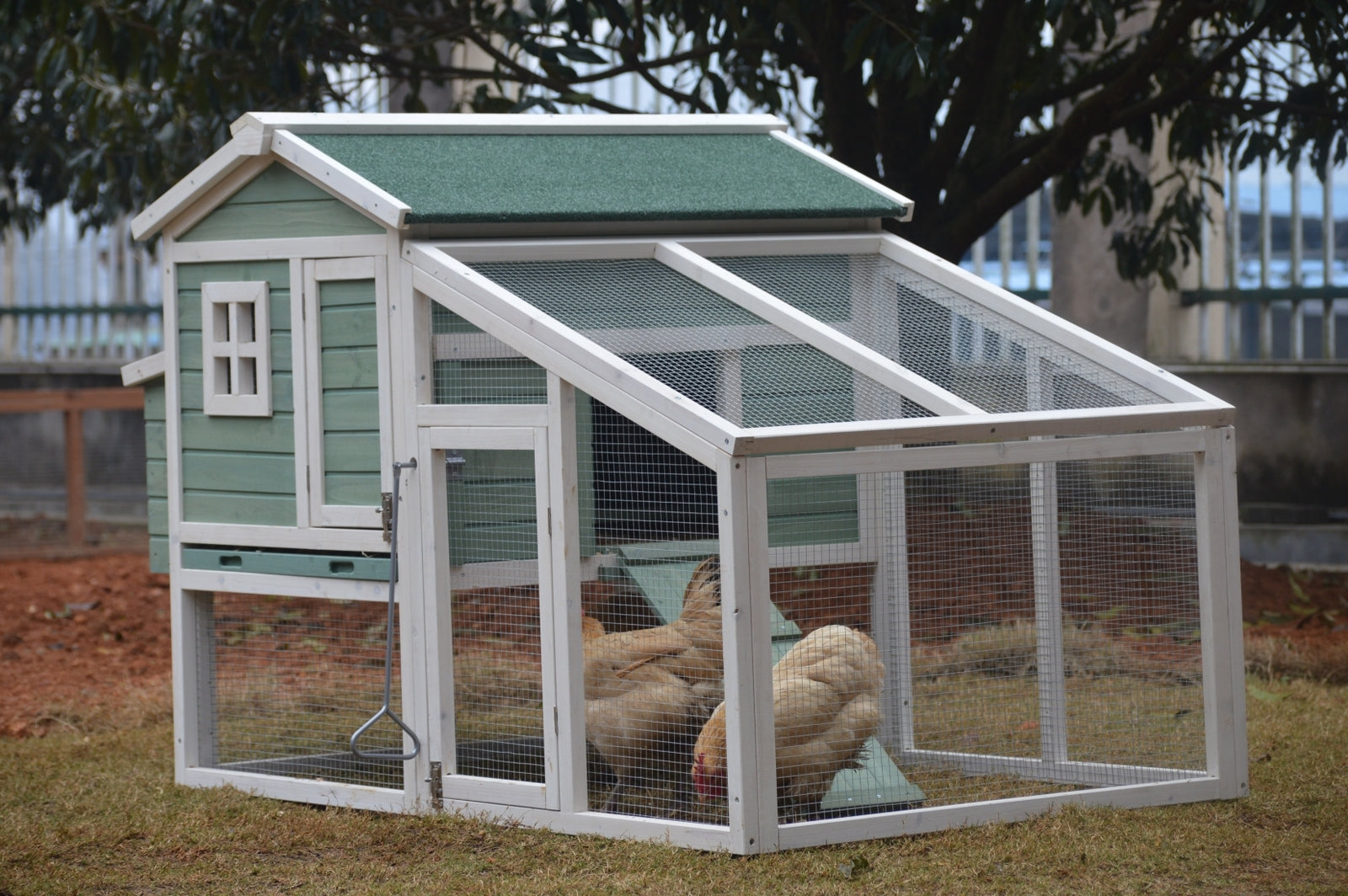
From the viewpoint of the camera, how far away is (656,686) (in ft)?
14.7

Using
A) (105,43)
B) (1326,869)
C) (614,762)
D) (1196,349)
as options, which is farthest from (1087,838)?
(1196,349)

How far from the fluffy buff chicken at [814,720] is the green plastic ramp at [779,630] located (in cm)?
8

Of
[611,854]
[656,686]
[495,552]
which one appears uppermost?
[495,552]

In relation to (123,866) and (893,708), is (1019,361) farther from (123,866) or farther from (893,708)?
(123,866)

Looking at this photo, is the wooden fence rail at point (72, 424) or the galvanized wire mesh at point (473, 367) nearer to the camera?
the galvanized wire mesh at point (473, 367)

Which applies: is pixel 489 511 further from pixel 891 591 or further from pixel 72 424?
pixel 72 424

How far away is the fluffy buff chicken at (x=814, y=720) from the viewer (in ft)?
13.9

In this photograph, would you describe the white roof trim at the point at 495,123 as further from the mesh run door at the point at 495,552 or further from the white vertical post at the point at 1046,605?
the white vertical post at the point at 1046,605

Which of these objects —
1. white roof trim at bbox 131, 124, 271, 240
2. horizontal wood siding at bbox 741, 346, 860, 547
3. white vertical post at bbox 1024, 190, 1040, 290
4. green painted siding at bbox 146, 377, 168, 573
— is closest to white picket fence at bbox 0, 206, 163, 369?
white vertical post at bbox 1024, 190, 1040, 290

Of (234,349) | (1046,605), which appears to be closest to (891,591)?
(1046,605)

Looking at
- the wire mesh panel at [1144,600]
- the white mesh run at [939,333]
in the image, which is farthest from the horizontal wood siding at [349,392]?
the wire mesh panel at [1144,600]

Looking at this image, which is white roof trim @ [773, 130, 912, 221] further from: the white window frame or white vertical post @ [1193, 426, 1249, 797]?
the white window frame

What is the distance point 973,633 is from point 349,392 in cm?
232

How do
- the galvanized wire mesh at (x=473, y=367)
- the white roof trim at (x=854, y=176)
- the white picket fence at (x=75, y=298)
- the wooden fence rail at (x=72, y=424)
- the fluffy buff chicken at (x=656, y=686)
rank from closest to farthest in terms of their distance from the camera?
1. the fluffy buff chicken at (x=656, y=686)
2. the galvanized wire mesh at (x=473, y=367)
3. the white roof trim at (x=854, y=176)
4. the wooden fence rail at (x=72, y=424)
5. the white picket fence at (x=75, y=298)
